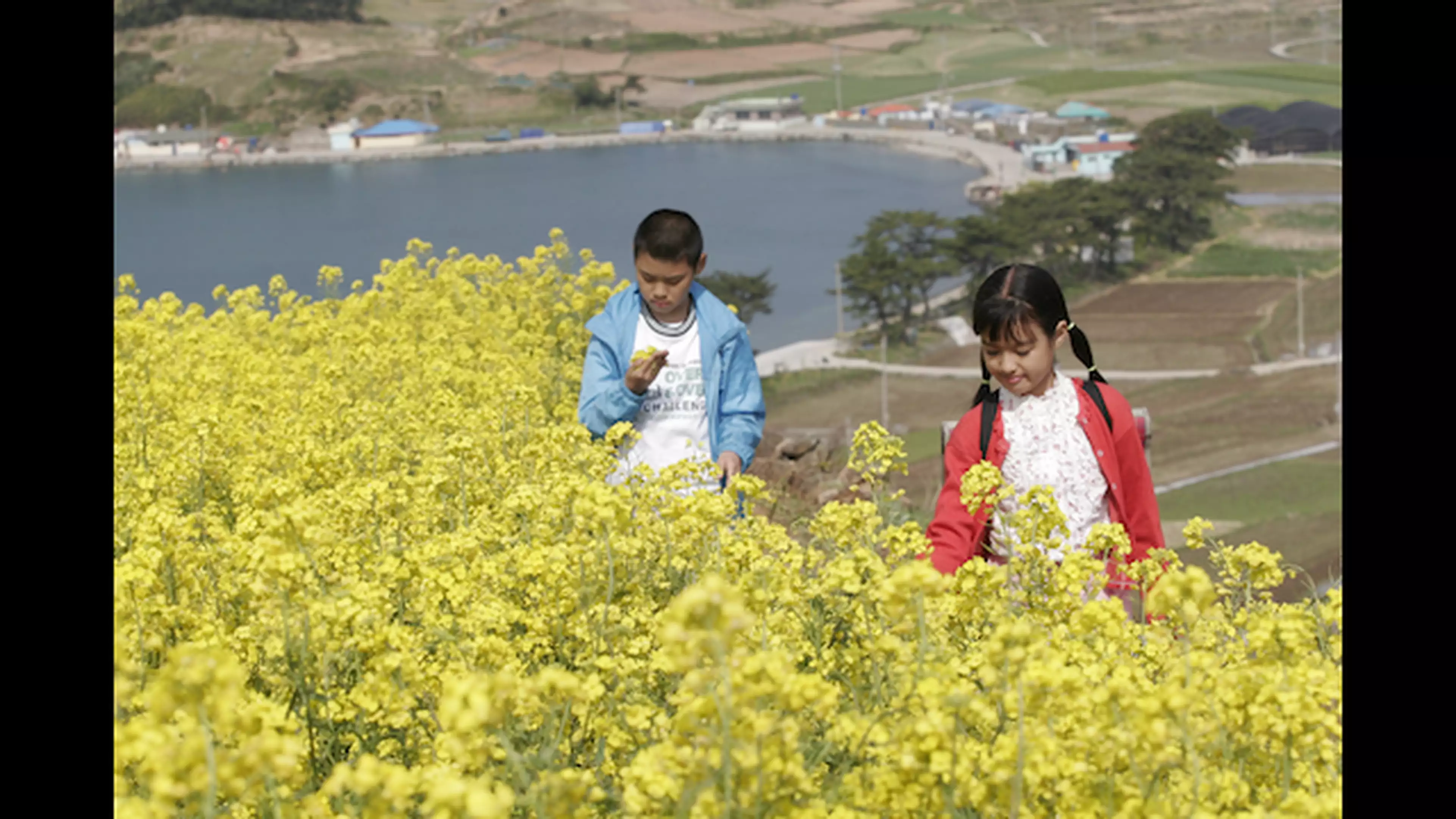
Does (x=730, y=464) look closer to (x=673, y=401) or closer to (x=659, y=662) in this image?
(x=673, y=401)

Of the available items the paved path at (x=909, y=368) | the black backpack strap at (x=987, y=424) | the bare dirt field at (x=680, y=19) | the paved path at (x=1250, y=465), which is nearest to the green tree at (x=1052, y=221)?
the paved path at (x=909, y=368)

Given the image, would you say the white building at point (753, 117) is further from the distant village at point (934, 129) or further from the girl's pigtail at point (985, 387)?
the girl's pigtail at point (985, 387)

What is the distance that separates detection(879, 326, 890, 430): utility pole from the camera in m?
60.1

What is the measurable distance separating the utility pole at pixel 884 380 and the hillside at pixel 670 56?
Result: 47.9 m

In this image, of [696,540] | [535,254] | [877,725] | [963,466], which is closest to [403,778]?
[877,725]

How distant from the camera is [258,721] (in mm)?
2084

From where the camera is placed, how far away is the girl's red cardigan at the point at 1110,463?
12.0ft

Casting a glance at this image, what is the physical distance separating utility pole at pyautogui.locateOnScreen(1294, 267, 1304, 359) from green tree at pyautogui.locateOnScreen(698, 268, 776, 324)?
25.1 metres

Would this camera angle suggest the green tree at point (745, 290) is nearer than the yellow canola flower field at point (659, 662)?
No

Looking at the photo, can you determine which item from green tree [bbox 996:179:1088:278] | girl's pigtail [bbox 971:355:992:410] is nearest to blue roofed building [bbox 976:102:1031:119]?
green tree [bbox 996:179:1088:278]

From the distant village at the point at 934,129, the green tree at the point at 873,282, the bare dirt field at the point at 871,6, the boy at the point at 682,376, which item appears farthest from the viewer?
the bare dirt field at the point at 871,6

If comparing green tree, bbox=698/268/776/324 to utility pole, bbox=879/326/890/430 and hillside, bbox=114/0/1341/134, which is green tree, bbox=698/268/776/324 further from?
hillside, bbox=114/0/1341/134

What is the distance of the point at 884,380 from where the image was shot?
63844 millimetres
